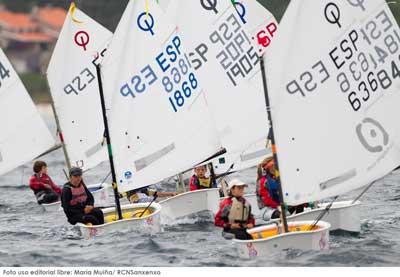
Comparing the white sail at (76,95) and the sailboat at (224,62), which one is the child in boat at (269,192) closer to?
the sailboat at (224,62)

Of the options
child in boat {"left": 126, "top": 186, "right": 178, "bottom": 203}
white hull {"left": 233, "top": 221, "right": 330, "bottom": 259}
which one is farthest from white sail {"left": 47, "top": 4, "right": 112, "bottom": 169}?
white hull {"left": 233, "top": 221, "right": 330, "bottom": 259}

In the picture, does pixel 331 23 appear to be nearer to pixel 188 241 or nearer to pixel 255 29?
pixel 188 241

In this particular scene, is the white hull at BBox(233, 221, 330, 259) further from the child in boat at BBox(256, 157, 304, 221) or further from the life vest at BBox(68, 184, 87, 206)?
the life vest at BBox(68, 184, 87, 206)

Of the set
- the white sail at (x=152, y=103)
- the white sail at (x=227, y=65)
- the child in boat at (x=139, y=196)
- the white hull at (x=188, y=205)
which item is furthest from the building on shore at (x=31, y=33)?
the white hull at (x=188, y=205)

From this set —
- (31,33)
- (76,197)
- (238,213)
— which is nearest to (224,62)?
(76,197)

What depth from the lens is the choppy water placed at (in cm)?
1445

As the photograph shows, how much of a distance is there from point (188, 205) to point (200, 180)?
1000 mm

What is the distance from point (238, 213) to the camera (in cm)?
Result: 1469

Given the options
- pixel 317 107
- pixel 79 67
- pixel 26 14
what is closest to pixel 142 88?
pixel 317 107

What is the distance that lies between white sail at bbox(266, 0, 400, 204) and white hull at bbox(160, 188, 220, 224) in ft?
12.6

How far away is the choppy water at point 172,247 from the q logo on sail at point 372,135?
1442 millimetres

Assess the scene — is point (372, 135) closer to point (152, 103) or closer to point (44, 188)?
point (152, 103)

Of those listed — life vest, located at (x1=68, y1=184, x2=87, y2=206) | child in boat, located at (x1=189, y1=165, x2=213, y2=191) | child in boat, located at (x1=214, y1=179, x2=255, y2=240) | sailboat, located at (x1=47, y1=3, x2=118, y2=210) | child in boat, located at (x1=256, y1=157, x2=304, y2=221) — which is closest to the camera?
child in boat, located at (x1=214, y1=179, x2=255, y2=240)

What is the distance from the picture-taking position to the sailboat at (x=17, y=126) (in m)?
21.9
